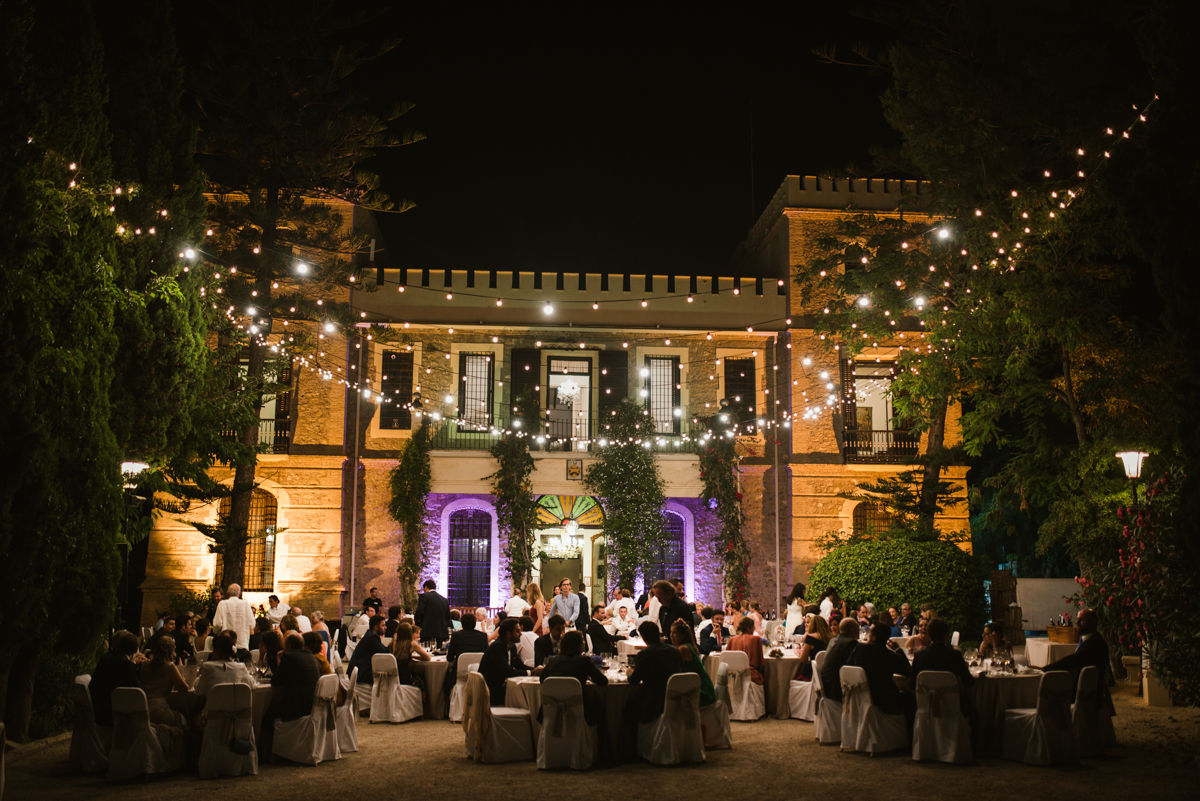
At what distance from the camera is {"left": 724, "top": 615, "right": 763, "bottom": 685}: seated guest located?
9.21 metres

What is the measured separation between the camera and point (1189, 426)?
22.2 ft

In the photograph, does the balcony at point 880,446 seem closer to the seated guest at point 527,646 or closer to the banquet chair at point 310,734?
the seated guest at point 527,646

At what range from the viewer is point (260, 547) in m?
17.9

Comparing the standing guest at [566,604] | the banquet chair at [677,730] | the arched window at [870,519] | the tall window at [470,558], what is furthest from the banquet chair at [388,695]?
the arched window at [870,519]

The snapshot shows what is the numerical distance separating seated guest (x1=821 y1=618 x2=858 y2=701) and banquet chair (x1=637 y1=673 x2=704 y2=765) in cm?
138

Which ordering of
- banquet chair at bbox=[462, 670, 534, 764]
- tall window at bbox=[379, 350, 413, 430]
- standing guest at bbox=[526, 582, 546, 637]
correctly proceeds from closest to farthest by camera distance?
banquet chair at bbox=[462, 670, 534, 764] < standing guest at bbox=[526, 582, 546, 637] < tall window at bbox=[379, 350, 413, 430]

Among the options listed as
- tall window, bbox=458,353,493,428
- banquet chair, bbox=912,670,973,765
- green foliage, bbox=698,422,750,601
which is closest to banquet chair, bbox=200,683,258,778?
banquet chair, bbox=912,670,973,765

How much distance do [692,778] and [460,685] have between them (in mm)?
3300

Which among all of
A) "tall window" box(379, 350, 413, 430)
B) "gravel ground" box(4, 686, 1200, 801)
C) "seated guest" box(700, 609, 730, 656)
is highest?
"tall window" box(379, 350, 413, 430)

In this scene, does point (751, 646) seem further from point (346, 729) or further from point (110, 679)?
point (110, 679)

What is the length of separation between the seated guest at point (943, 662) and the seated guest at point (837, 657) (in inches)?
24.3

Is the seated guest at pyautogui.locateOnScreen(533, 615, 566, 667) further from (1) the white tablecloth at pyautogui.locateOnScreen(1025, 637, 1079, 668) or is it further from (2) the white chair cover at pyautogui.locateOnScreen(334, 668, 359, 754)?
(1) the white tablecloth at pyautogui.locateOnScreen(1025, 637, 1079, 668)

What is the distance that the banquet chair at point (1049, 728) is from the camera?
6.92 m

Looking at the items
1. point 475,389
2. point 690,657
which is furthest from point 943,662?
point 475,389
